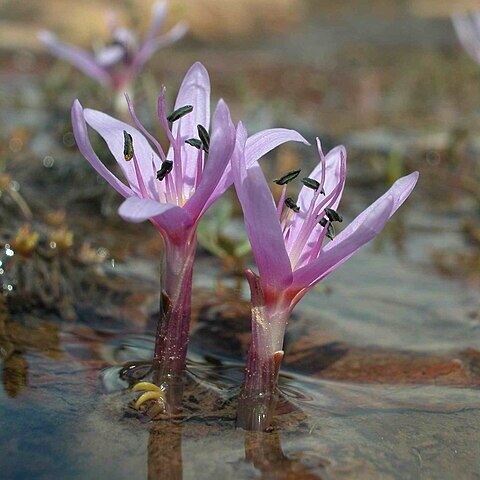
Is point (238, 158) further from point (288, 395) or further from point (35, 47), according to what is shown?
point (35, 47)

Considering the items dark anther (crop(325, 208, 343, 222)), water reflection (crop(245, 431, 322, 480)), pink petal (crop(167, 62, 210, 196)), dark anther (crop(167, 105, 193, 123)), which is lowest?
water reflection (crop(245, 431, 322, 480))

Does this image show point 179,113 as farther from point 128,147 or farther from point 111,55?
point 111,55

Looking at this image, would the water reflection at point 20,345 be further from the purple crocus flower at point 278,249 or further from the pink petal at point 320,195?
the pink petal at point 320,195

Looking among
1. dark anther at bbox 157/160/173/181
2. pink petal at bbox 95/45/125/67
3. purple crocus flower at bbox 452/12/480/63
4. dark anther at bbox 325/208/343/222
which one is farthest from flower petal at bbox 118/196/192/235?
purple crocus flower at bbox 452/12/480/63

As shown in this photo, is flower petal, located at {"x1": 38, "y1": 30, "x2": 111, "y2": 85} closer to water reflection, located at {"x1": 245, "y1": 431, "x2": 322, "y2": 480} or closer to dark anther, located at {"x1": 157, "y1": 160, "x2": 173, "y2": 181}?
dark anther, located at {"x1": 157, "y1": 160, "x2": 173, "y2": 181}

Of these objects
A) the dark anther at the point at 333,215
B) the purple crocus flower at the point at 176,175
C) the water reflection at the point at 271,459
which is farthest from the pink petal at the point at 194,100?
the water reflection at the point at 271,459

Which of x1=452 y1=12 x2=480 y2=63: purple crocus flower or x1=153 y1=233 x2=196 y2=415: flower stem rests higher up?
x1=452 y1=12 x2=480 y2=63: purple crocus flower

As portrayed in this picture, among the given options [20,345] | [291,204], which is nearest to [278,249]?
[291,204]
